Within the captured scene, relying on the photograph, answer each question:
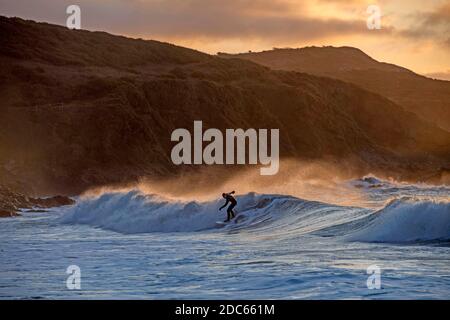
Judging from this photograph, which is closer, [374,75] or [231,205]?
[231,205]

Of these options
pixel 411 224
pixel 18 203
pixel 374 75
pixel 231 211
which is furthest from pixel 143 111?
pixel 374 75

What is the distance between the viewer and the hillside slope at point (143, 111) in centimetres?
7006

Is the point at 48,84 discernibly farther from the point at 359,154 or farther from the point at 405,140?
the point at 405,140

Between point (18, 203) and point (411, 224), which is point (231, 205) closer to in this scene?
point (411, 224)

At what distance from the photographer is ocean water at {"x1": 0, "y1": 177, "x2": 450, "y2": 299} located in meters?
11.5

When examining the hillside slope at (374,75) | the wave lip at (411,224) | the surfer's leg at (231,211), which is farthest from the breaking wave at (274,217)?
the hillside slope at (374,75)

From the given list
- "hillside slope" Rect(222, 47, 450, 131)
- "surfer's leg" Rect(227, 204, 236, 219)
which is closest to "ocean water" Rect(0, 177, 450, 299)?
"surfer's leg" Rect(227, 204, 236, 219)

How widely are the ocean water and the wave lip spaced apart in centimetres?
2

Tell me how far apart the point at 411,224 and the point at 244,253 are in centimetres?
418

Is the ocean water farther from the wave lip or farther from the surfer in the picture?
the surfer

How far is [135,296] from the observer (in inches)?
439

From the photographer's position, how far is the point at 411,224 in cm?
1834

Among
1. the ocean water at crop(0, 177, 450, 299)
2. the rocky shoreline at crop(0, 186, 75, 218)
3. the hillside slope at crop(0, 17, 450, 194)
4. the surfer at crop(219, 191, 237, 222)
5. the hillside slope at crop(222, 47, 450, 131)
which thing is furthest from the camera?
the hillside slope at crop(222, 47, 450, 131)
